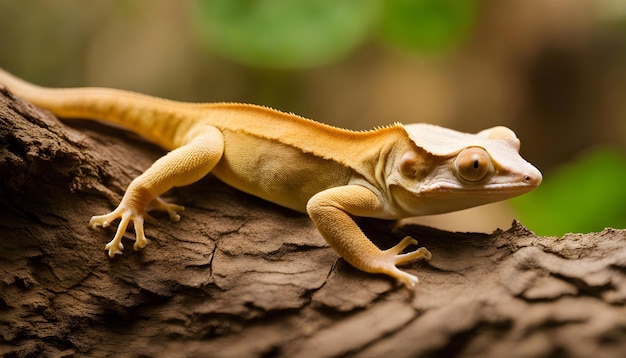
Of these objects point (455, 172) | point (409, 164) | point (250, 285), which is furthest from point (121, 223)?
point (455, 172)

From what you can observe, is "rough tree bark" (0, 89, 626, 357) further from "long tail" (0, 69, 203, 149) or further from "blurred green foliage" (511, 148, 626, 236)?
"blurred green foliage" (511, 148, 626, 236)

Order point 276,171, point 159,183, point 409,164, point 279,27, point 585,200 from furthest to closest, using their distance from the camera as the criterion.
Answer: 1. point 279,27
2. point 585,200
3. point 276,171
4. point 159,183
5. point 409,164

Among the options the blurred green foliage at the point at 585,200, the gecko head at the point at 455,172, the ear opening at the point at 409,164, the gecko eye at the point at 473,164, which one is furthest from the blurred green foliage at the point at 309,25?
the gecko eye at the point at 473,164

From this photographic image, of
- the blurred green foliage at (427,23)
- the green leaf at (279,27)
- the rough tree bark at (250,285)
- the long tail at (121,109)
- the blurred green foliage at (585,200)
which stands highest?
the blurred green foliage at (427,23)

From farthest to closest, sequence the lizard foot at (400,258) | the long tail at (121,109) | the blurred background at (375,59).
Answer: the blurred background at (375,59), the long tail at (121,109), the lizard foot at (400,258)

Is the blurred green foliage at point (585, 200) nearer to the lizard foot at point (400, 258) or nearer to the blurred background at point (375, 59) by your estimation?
the blurred background at point (375, 59)

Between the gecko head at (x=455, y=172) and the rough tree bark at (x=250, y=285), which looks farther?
the gecko head at (x=455, y=172)

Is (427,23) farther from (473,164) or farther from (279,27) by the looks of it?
(473,164)
